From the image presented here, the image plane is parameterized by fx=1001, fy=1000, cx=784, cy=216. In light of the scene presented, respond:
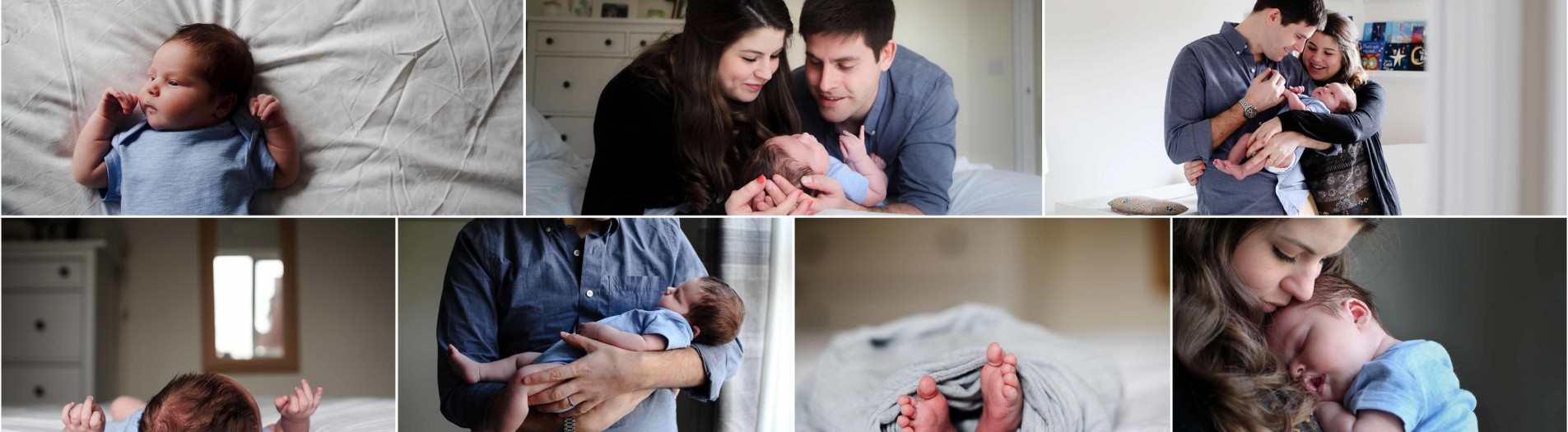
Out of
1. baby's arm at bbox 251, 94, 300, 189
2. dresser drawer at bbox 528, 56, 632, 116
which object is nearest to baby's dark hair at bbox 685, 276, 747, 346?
dresser drawer at bbox 528, 56, 632, 116

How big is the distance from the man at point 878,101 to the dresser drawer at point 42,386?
1.47m

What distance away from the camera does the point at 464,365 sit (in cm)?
205

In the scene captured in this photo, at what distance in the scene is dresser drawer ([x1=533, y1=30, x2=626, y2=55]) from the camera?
6.65ft

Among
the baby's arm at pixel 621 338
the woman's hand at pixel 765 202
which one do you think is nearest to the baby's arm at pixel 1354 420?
the woman's hand at pixel 765 202

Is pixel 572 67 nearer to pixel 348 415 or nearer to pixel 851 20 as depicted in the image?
pixel 851 20

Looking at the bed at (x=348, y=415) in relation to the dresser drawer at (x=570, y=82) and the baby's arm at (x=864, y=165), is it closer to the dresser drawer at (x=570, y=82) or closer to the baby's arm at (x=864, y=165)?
the dresser drawer at (x=570, y=82)

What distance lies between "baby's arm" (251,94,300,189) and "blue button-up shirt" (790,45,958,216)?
1.01 meters

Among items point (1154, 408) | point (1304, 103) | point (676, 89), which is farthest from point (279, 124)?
point (1304, 103)

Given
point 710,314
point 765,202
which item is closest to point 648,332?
point 710,314

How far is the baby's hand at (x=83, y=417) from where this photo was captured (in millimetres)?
1986

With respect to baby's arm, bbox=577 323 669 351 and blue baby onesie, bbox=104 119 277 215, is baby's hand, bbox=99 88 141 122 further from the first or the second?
baby's arm, bbox=577 323 669 351

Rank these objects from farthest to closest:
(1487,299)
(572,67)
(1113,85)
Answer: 1. (1487,299)
2. (1113,85)
3. (572,67)

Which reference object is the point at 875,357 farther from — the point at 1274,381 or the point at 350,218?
the point at 350,218

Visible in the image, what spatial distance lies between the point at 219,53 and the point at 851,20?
4.09 feet
